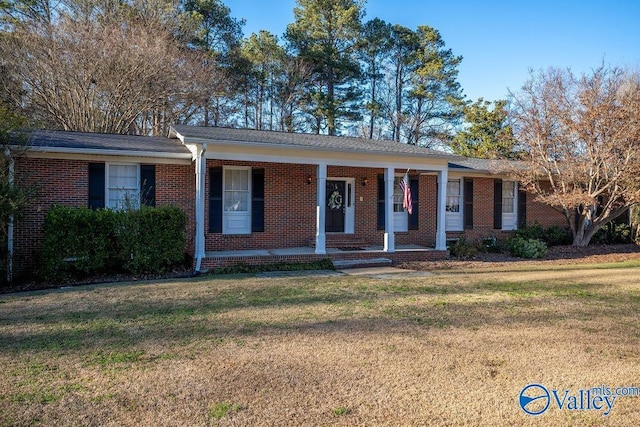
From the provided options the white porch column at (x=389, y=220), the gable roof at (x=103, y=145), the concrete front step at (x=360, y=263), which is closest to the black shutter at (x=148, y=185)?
the gable roof at (x=103, y=145)

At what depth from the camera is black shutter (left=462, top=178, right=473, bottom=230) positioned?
1555cm

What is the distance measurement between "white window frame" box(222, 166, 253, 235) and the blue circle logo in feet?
31.2

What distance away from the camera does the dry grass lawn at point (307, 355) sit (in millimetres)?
3479

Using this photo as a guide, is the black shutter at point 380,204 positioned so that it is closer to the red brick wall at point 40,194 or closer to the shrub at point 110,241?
the shrub at point 110,241

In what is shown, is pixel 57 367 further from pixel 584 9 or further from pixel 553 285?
pixel 584 9

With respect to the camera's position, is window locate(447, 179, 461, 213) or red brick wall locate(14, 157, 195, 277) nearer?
red brick wall locate(14, 157, 195, 277)

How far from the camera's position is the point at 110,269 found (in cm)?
992

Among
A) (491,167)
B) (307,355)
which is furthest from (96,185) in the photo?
(491,167)

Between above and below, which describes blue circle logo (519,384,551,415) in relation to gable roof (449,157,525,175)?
below

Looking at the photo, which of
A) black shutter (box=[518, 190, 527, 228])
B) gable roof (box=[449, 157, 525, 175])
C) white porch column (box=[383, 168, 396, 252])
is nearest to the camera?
white porch column (box=[383, 168, 396, 252])

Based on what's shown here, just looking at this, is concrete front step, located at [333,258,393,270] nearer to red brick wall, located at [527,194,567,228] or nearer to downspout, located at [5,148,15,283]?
downspout, located at [5,148,15,283]

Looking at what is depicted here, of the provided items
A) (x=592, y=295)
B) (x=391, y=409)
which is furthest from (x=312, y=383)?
(x=592, y=295)

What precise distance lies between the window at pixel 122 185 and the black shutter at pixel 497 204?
1174cm

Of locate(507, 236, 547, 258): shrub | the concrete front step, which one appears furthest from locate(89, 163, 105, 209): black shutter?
locate(507, 236, 547, 258): shrub
